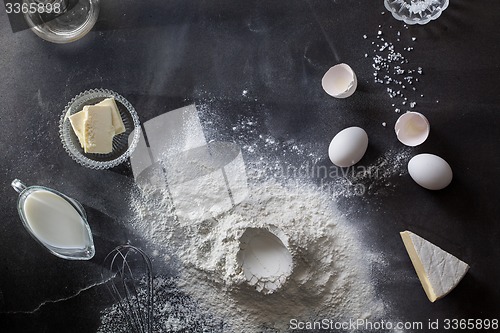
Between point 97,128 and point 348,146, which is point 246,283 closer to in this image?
point 348,146

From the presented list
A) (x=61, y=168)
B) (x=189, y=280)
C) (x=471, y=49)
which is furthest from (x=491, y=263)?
(x=61, y=168)

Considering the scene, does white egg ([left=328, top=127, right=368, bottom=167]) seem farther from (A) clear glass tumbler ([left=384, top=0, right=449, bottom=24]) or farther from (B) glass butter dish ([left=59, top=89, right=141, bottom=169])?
(B) glass butter dish ([left=59, top=89, right=141, bottom=169])

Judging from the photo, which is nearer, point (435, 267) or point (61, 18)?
point (435, 267)

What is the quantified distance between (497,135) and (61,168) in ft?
3.88

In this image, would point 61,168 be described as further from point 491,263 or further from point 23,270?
point 491,263

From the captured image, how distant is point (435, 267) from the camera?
5.49 ft

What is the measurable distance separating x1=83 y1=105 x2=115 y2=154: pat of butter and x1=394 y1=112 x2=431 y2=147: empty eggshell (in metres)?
0.76

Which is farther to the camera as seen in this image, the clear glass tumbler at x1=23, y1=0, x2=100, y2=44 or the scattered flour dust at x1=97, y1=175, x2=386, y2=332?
the clear glass tumbler at x1=23, y1=0, x2=100, y2=44

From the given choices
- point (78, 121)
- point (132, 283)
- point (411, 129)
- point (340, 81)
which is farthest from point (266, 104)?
point (132, 283)

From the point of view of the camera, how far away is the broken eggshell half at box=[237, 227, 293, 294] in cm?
166

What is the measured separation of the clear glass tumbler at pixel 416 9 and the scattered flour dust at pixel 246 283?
530mm

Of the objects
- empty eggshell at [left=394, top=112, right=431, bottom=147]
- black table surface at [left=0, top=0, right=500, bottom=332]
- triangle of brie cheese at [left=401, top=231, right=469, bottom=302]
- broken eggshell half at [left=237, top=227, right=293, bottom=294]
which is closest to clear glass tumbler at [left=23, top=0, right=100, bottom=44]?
black table surface at [left=0, top=0, right=500, bottom=332]

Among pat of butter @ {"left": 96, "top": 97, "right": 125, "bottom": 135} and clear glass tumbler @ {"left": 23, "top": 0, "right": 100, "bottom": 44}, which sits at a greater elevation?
clear glass tumbler @ {"left": 23, "top": 0, "right": 100, "bottom": 44}

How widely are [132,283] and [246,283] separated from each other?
0.34 meters
